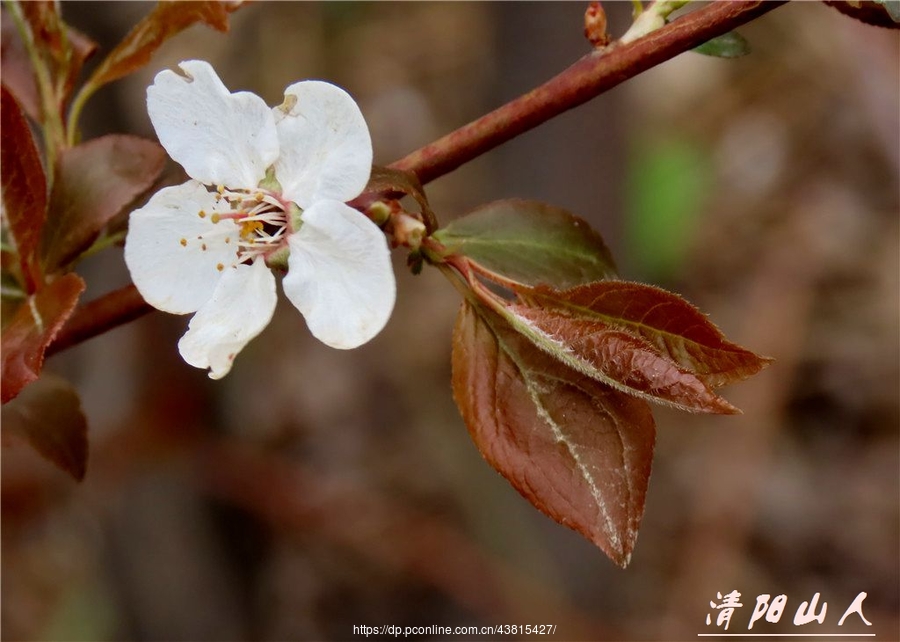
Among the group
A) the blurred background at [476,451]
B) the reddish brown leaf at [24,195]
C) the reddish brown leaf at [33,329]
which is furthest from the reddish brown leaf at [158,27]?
the blurred background at [476,451]

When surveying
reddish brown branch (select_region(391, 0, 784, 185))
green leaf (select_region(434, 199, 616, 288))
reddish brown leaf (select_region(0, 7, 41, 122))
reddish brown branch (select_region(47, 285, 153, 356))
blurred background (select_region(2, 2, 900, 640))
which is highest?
reddish brown branch (select_region(391, 0, 784, 185))

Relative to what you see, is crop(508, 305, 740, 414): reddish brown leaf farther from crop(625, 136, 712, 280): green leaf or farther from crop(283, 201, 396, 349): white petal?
crop(625, 136, 712, 280): green leaf

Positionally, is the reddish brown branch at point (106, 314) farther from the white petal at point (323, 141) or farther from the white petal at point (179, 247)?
the white petal at point (323, 141)

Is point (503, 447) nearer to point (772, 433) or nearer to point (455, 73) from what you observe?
point (772, 433)

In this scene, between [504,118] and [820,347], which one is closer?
[504,118]

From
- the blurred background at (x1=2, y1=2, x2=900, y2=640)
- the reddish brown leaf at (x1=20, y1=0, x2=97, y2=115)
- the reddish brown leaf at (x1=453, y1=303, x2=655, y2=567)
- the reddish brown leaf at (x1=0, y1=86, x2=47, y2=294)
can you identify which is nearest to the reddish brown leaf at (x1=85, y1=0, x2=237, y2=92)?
the reddish brown leaf at (x1=20, y1=0, x2=97, y2=115)

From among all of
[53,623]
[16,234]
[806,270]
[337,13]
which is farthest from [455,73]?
[16,234]

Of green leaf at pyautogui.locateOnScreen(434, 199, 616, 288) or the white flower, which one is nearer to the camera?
the white flower
